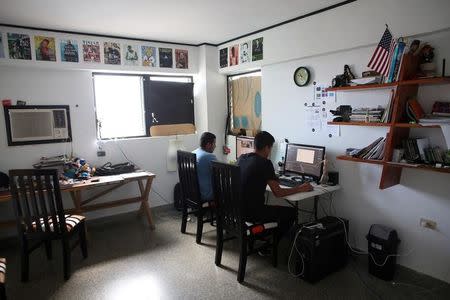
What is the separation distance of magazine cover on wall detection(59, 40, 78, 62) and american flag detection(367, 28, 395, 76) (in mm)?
3289

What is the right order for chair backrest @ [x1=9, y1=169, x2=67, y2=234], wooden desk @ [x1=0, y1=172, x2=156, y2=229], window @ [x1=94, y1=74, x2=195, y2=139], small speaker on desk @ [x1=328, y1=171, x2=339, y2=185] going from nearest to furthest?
chair backrest @ [x1=9, y1=169, x2=67, y2=234] → small speaker on desk @ [x1=328, y1=171, x2=339, y2=185] → wooden desk @ [x1=0, y1=172, x2=156, y2=229] → window @ [x1=94, y1=74, x2=195, y2=139]

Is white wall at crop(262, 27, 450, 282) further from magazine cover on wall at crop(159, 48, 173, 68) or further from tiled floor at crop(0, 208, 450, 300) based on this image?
magazine cover on wall at crop(159, 48, 173, 68)

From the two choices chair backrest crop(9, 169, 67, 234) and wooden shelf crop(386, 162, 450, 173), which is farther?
chair backrest crop(9, 169, 67, 234)

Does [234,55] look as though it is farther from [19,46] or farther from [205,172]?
[19,46]

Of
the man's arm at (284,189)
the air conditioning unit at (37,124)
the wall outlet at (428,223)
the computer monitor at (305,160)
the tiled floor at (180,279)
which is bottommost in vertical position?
the tiled floor at (180,279)

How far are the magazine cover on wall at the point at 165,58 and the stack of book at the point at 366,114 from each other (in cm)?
271

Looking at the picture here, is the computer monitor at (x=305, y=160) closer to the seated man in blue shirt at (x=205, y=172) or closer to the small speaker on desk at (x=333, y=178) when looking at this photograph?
the small speaker on desk at (x=333, y=178)

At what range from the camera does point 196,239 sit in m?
3.43

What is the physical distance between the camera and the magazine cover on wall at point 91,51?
380 cm

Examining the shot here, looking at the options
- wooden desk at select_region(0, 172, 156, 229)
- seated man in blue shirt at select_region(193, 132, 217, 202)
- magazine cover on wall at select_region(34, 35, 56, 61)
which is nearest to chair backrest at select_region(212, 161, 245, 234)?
seated man in blue shirt at select_region(193, 132, 217, 202)

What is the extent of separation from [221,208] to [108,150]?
81.8 inches

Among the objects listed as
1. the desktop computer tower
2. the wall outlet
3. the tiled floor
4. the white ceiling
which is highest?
the white ceiling

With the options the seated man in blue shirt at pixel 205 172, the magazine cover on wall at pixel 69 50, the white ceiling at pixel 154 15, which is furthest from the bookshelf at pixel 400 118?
the magazine cover on wall at pixel 69 50

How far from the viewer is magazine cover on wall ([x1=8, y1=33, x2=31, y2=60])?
3387mm
